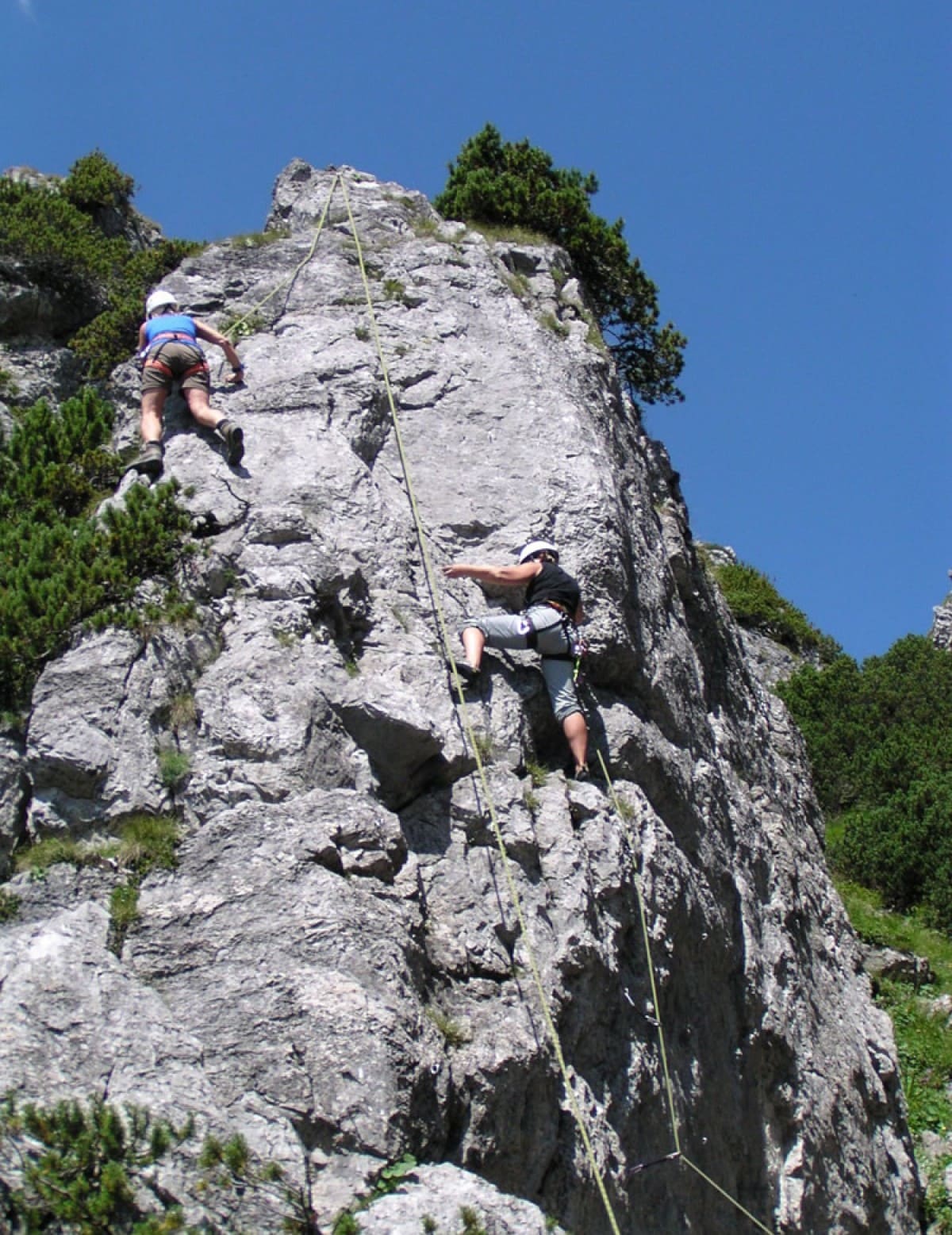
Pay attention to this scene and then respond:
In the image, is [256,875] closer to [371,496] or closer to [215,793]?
[215,793]

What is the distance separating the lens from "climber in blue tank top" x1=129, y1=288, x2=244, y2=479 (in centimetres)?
1130

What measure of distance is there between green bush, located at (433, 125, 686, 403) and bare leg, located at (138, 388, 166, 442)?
25.0 ft

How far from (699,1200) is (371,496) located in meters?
6.03

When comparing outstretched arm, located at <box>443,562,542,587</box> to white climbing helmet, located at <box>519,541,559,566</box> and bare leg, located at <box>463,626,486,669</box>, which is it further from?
bare leg, located at <box>463,626,486,669</box>

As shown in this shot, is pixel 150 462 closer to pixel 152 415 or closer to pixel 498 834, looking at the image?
pixel 152 415

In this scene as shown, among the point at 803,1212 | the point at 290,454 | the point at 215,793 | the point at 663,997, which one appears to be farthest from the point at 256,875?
the point at 803,1212

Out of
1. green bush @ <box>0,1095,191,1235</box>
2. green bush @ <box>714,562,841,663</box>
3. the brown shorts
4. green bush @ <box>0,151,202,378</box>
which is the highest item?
green bush @ <box>714,562,841,663</box>

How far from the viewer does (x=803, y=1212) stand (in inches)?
457

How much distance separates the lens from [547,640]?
10.6 meters

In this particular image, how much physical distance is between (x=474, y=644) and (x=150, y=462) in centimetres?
307

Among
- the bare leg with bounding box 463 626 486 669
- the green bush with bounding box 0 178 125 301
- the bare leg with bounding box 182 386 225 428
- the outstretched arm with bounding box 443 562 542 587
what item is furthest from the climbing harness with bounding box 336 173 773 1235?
the green bush with bounding box 0 178 125 301

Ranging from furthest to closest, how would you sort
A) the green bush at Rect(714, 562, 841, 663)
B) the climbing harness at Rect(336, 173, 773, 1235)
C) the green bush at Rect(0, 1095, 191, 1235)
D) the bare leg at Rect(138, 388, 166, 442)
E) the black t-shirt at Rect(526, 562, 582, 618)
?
the green bush at Rect(714, 562, 841, 663) < the bare leg at Rect(138, 388, 166, 442) < the black t-shirt at Rect(526, 562, 582, 618) < the climbing harness at Rect(336, 173, 773, 1235) < the green bush at Rect(0, 1095, 191, 1235)

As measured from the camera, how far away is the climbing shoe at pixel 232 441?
1125 centimetres

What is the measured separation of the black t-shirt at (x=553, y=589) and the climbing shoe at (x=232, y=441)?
2.62m
